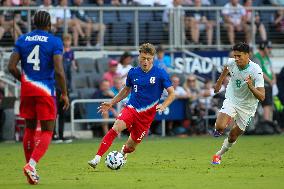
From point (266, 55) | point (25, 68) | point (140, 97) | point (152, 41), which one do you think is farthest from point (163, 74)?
point (152, 41)

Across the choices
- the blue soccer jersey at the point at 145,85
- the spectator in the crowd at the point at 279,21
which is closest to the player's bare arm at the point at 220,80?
the blue soccer jersey at the point at 145,85

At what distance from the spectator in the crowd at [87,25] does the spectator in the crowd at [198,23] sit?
2.78m

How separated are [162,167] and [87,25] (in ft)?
40.0

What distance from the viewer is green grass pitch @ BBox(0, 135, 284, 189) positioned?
42.6 ft

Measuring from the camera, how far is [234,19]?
A: 97.5 feet

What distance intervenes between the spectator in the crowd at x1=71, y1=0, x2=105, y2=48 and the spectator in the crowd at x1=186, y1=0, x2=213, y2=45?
278 cm

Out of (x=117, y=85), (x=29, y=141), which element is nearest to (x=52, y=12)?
(x=117, y=85)

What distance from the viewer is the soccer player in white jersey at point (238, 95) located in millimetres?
16641

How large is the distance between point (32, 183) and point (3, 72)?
13.9 metres

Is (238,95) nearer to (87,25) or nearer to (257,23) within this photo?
A: (87,25)

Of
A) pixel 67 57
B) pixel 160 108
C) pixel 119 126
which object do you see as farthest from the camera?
pixel 67 57

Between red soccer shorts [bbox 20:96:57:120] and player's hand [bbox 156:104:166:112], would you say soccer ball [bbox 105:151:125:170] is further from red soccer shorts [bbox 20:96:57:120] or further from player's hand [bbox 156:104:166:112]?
red soccer shorts [bbox 20:96:57:120]

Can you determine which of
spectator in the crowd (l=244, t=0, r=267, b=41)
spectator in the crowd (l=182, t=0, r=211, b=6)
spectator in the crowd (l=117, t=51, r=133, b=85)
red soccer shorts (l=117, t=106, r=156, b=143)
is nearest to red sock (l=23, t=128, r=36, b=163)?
red soccer shorts (l=117, t=106, r=156, b=143)

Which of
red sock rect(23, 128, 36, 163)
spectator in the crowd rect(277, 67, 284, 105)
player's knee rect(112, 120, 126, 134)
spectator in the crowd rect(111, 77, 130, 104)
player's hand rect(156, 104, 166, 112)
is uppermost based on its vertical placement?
player's hand rect(156, 104, 166, 112)
